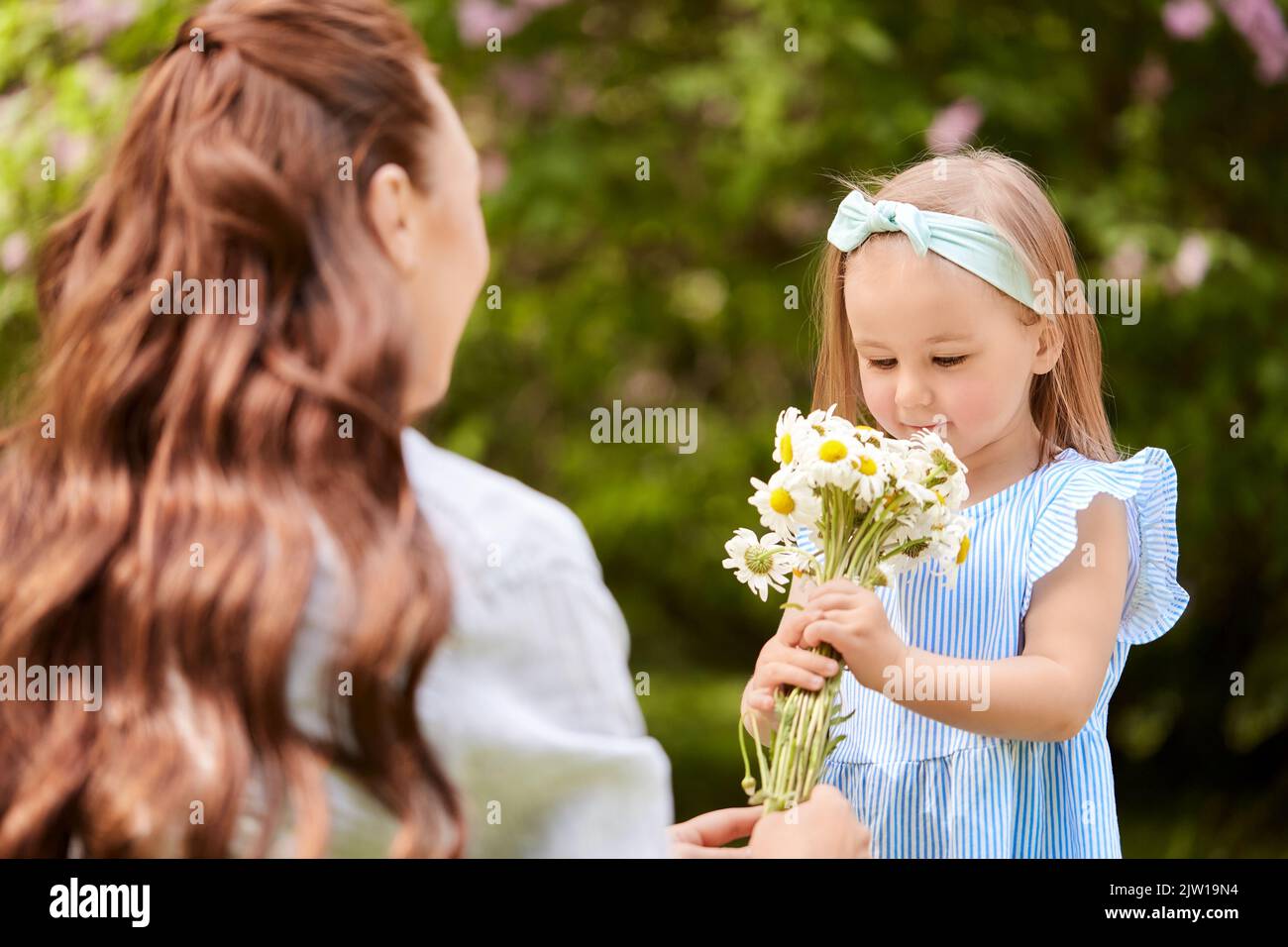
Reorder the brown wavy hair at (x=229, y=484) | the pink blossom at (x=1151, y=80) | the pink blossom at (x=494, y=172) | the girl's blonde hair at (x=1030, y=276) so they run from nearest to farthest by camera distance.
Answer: the brown wavy hair at (x=229, y=484) < the girl's blonde hair at (x=1030, y=276) < the pink blossom at (x=494, y=172) < the pink blossom at (x=1151, y=80)

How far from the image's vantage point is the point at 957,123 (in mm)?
4582

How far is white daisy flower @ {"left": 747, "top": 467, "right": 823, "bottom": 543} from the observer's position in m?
1.87

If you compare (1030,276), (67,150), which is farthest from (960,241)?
(67,150)

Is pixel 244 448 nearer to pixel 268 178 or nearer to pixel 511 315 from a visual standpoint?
pixel 268 178

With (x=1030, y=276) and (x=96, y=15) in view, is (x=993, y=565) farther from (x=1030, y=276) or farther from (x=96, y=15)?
(x=96, y=15)

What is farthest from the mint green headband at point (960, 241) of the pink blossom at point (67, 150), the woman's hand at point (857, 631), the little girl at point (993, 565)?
the pink blossom at point (67, 150)

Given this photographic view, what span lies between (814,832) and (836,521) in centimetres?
43

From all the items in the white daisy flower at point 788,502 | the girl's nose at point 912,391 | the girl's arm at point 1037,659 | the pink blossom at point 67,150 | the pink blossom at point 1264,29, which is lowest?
the girl's arm at point 1037,659

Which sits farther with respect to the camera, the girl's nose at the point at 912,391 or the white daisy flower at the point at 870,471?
the girl's nose at the point at 912,391

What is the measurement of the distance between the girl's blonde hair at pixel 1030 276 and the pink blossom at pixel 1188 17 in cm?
268

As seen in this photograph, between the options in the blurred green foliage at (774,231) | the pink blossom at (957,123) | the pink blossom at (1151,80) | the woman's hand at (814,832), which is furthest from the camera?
the pink blossom at (1151,80)

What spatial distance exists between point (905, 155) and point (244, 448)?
379cm

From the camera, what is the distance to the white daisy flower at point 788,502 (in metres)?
1.87

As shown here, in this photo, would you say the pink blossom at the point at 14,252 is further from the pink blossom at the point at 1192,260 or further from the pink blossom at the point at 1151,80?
the pink blossom at the point at 1151,80
